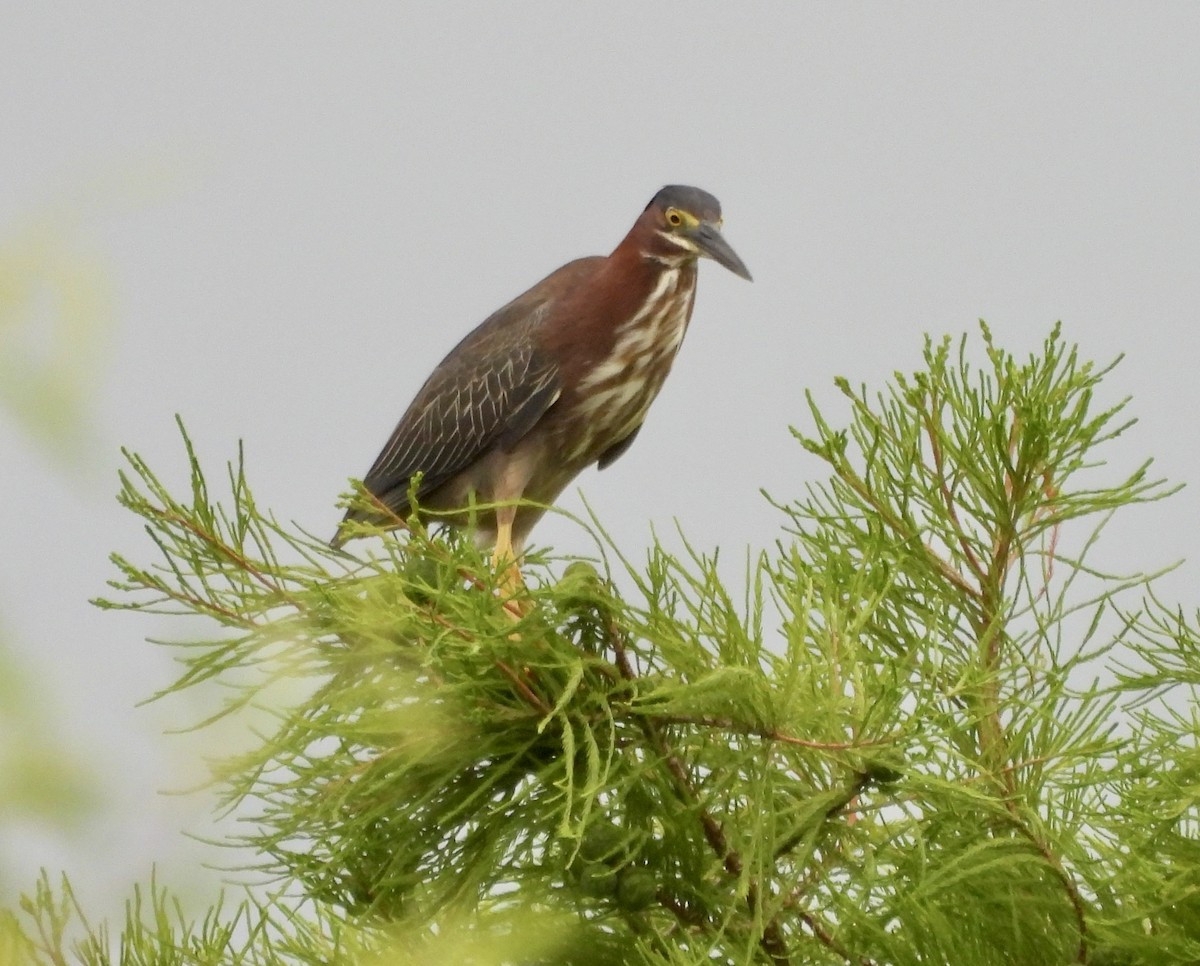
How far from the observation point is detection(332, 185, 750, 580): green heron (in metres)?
2.22

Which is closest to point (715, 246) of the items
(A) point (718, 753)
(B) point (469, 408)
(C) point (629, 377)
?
(C) point (629, 377)

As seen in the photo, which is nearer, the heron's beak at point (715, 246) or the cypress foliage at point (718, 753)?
the cypress foliage at point (718, 753)

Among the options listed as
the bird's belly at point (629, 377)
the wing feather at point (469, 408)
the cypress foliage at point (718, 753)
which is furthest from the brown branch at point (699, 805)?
the bird's belly at point (629, 377)

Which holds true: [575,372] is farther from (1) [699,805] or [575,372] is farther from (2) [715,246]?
(1) [699,805]

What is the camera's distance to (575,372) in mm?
2229

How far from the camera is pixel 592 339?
2.23 metres

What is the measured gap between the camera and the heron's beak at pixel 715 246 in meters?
2.17

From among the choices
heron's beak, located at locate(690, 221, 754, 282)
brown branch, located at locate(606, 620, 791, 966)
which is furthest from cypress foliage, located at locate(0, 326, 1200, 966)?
heron's beak, located at locate(690, 221, 754, 282)

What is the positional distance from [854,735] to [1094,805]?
0.33 meters

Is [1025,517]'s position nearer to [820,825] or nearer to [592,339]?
[820,825]

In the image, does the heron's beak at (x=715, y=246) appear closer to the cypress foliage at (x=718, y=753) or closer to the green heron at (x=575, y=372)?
the green heron at (x=575, y=372)

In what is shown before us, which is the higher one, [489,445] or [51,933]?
[489,445]

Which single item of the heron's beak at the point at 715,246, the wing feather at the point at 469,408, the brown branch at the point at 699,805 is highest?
the heron's beak at the point at 715,246

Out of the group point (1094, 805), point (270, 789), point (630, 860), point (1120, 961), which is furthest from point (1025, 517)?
point (270, 789)
